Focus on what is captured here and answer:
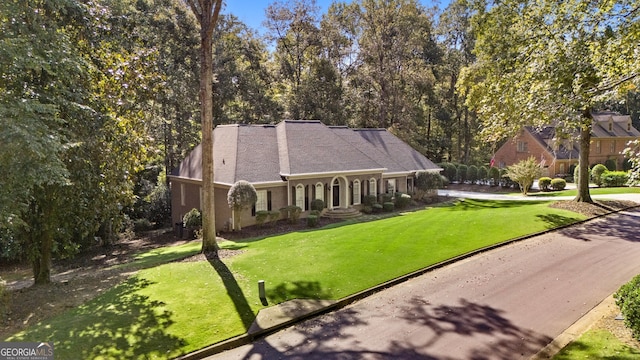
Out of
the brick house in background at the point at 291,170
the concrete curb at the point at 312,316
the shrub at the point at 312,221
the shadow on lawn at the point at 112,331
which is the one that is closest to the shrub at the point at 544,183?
the brick house in background at the point at 291,170

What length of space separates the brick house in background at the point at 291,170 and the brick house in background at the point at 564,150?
886 inches

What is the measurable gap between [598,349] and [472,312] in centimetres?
288

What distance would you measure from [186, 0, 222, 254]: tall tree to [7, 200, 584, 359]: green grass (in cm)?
166

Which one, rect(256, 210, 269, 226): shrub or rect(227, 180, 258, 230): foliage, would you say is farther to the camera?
rect(256, 210, 269, 226): shrub

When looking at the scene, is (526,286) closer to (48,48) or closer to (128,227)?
(48,48)

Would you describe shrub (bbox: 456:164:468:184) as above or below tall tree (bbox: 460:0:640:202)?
below

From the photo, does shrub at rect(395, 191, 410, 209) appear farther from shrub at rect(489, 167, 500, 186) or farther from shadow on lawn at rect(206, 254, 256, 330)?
shrub at rect(489, 167, 500, 186)

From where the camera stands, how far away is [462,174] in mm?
45938

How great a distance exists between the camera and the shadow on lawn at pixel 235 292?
10086mm

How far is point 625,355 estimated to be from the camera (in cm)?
752

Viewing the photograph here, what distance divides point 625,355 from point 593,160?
4880 cm

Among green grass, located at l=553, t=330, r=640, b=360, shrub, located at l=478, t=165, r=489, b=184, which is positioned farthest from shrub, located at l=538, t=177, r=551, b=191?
green grass, located at l=553, t=330, r=640, b=360

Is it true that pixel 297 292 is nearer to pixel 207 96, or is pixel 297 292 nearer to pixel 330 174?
pixel 207 96

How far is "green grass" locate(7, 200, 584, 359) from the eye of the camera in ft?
29.3
